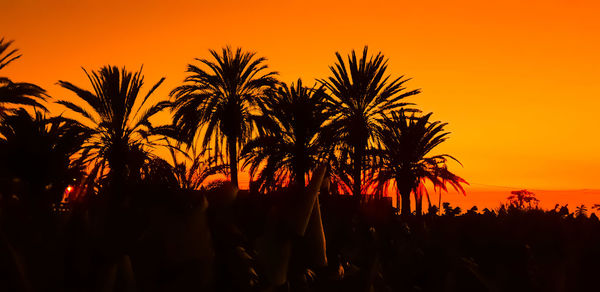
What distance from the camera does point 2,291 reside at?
763mm

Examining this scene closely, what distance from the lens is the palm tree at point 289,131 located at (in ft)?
122

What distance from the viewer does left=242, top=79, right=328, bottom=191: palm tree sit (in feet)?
122

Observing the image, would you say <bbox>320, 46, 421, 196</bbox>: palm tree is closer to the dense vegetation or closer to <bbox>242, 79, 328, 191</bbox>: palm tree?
<bbox>242, 79, 328, 191</bbox>: palm tree

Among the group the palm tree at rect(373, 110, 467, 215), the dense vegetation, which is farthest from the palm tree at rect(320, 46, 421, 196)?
the dense vegetation

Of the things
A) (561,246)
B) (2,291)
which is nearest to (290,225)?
(2,291)

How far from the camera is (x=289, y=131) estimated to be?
3875 cm

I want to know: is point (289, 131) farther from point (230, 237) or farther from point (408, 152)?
point (230, 237)

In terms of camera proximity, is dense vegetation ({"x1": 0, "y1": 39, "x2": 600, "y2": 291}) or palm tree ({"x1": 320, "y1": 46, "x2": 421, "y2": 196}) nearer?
dense vegetation ({"x1": 0, "y1": 39, "x2": 600, "y2": 291})

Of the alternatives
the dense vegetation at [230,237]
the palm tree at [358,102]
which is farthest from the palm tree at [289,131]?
the dense vegetation at [230,237]

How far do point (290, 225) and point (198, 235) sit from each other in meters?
0.13

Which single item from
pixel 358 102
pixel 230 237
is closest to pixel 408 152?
pixel 358 102

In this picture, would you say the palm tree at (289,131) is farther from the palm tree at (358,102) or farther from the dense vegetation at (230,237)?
the dense vegetation at (230,237)

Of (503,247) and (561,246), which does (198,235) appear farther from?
(561,246)

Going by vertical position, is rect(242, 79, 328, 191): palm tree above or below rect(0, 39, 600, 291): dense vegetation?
above
